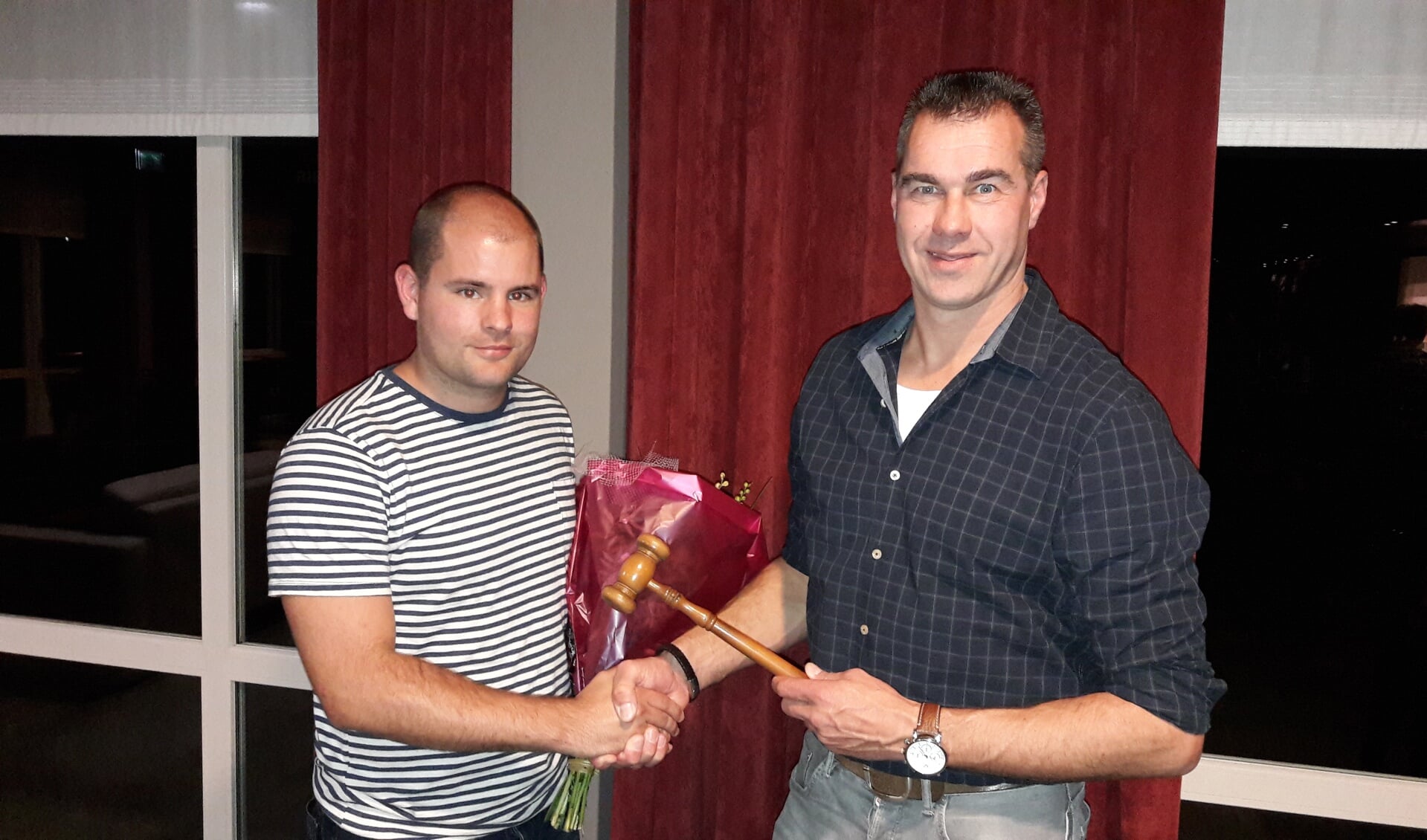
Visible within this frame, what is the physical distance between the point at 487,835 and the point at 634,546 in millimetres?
609

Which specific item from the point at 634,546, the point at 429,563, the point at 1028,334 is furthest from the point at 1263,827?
the point at 429,563

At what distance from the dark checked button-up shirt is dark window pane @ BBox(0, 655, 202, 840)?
3.53m

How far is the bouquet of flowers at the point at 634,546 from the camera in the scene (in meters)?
1.70

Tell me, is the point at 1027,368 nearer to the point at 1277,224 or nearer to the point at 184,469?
the point at 1277,224

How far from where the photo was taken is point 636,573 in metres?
1.59

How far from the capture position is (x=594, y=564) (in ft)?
5.73

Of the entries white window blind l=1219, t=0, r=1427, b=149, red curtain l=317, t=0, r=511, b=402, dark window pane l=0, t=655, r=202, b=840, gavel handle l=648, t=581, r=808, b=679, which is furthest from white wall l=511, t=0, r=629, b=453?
dark window pane l=0, t=655, r=202, b=840

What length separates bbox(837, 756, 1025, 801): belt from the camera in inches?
59.7

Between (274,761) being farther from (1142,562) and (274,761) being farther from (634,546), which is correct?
(1142,562)

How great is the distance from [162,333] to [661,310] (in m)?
3.65

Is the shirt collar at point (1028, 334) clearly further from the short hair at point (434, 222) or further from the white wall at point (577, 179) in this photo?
the white wall at point (577, 179)

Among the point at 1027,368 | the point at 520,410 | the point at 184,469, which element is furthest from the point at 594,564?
the point at 184,469

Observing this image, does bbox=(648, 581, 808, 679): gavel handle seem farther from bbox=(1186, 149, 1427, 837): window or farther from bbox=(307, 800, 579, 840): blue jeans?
bbox=(1186, 149, 1427, 837): window

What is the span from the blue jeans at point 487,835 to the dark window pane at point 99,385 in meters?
2.63
